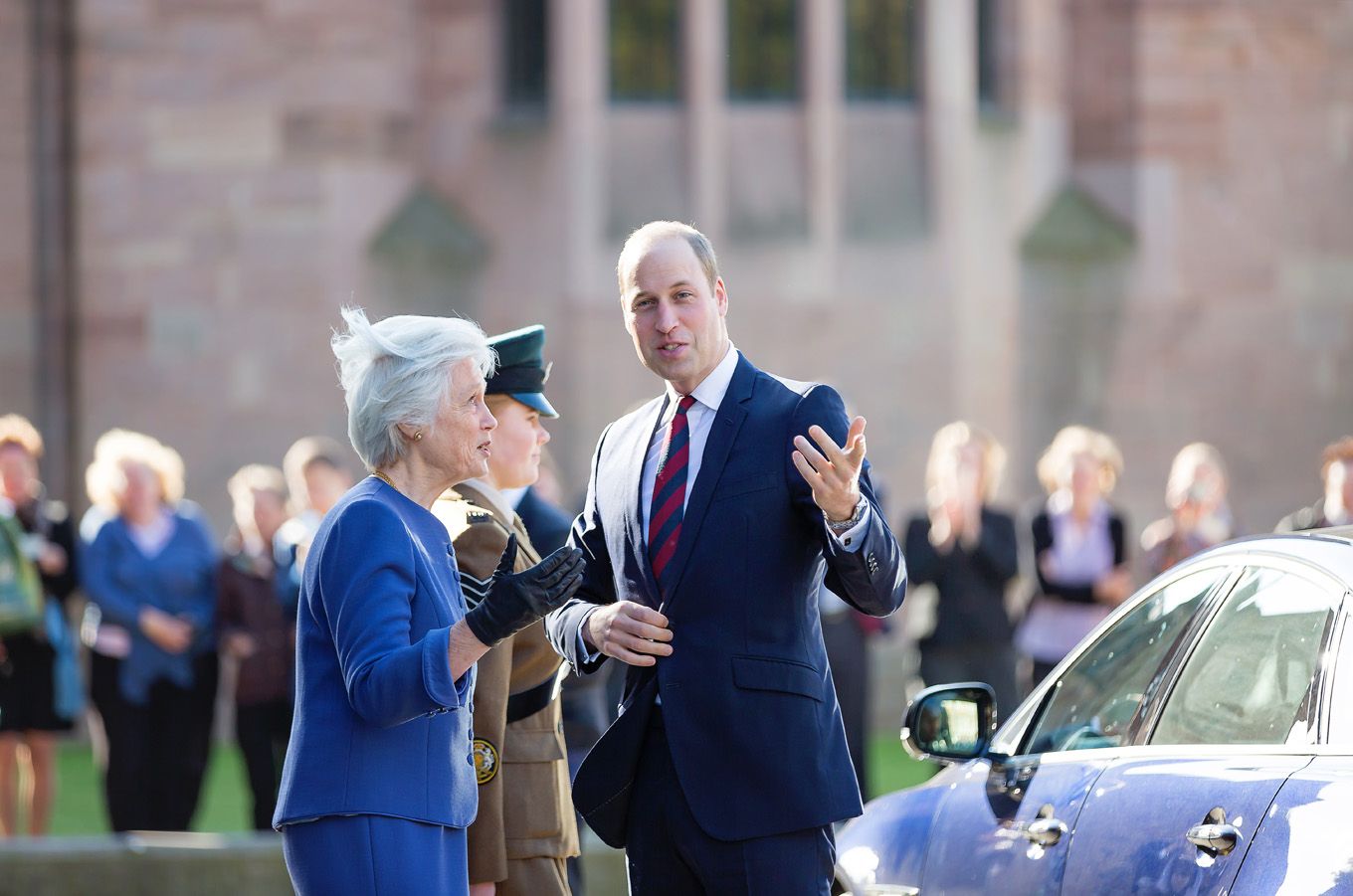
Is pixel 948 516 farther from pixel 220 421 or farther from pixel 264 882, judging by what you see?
pixel 220 421

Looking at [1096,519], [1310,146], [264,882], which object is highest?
[1310,146]

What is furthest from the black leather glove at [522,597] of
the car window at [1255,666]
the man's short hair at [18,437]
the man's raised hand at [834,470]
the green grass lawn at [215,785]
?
the man's short hair at [18,437]

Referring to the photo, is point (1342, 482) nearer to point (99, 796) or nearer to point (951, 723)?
→ point (951, 723)

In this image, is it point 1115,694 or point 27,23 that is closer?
point 1115,694

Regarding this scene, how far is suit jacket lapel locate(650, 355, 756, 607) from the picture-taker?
12.4 feet

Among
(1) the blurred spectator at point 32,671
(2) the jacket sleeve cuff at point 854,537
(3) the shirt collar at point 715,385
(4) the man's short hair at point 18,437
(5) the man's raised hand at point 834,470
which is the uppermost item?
(3) the shirt collar at point 715,385

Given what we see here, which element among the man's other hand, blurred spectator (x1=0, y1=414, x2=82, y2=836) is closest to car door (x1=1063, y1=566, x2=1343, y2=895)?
the man's other hand

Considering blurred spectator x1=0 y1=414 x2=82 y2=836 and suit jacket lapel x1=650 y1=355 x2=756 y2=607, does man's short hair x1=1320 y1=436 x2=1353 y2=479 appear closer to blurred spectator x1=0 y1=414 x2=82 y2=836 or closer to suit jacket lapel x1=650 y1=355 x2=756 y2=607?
suit jacket lapel x1=650 y1=355 x2=756 y2=607

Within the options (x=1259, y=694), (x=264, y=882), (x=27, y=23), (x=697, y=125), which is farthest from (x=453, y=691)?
(x=27, y=23)

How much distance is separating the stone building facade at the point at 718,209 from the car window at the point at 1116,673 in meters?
11.5

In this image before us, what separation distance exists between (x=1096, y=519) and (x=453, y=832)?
256 inches

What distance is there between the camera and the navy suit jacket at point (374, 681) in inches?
130

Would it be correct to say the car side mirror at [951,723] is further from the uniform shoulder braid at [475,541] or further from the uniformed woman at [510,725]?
the uniform shoulder braid at [475,541]

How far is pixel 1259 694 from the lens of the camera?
11.6 ft
